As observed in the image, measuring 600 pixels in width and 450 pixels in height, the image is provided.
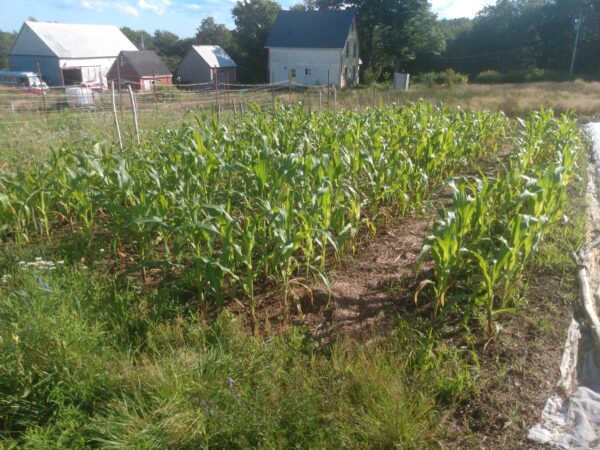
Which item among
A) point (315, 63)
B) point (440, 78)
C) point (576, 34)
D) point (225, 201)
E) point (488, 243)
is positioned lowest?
point (488, 243)

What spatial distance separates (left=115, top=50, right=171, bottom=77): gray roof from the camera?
129ft

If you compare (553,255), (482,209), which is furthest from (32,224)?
(553,255)

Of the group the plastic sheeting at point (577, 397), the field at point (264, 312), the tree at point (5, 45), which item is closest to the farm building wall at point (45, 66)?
the tree at point (5, 45)

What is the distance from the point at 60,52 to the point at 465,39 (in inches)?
1486

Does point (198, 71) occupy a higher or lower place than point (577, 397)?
higher

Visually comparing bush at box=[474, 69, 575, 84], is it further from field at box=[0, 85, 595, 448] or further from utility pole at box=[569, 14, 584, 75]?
field at box=[0, 85, 595, 448]

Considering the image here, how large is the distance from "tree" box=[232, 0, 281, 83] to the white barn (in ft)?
42.0

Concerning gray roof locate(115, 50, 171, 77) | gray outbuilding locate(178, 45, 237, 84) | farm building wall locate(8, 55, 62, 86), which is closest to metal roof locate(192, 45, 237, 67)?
gray outbuilding locate(178, 45, 237, 84)

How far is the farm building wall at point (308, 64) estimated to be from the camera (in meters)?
36.5

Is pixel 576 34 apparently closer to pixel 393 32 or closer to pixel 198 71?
pixel 393 32

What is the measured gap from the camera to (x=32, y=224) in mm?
4598

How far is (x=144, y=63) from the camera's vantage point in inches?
1577

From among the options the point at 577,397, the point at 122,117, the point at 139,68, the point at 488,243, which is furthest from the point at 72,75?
the point at 577,397

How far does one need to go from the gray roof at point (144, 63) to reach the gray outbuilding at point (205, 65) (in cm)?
295
